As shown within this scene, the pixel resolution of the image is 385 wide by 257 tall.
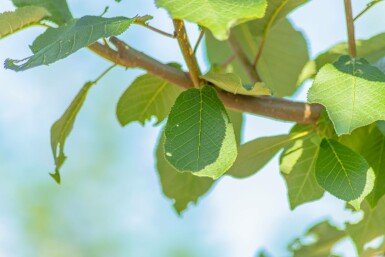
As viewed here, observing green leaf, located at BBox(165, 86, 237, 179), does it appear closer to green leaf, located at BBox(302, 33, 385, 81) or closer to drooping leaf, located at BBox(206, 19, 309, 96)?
green leaf, located at BBox(302, 33, 385, 81)

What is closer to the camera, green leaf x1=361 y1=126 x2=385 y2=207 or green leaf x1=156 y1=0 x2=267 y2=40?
green leaf x1=156 y1=0 x2=267 y2=40

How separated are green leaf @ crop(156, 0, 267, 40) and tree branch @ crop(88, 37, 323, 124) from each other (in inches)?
7.1

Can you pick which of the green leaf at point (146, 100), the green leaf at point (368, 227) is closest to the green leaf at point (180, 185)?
the green leaf at point (146, 100)

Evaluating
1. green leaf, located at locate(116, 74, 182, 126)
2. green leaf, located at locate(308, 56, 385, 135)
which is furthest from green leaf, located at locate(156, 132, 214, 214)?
green leaf, located at locate(308, 56, 385, 135)

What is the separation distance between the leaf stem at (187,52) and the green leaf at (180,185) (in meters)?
0.21

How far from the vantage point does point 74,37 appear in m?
0.53

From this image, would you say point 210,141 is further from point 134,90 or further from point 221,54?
point 221,54

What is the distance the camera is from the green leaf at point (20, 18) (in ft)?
2.05

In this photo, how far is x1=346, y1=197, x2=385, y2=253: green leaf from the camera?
30.3 inches

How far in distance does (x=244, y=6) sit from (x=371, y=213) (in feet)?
1.31

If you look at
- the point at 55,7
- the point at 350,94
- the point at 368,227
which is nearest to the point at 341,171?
the point at 350,94

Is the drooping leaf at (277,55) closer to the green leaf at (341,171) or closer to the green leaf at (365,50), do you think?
the green leaf at (365,50)

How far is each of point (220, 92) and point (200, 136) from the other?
0.08 metres

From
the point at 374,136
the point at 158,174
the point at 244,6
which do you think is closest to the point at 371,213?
the point at 374,136
